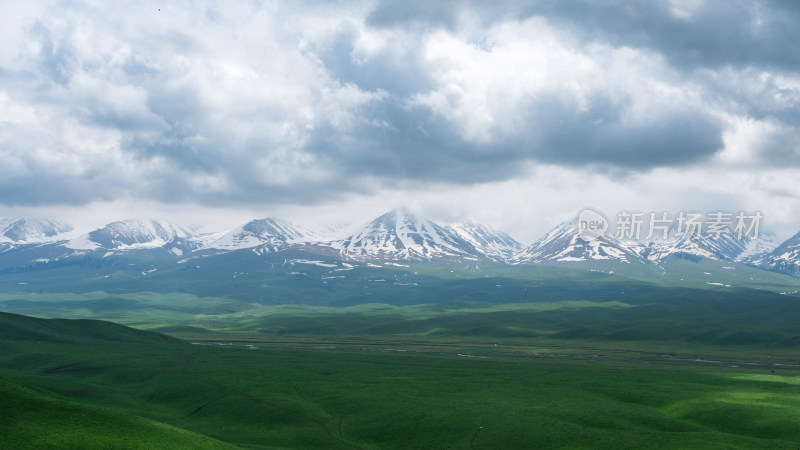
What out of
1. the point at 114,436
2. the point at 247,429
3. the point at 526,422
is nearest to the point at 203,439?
the point at 114,436

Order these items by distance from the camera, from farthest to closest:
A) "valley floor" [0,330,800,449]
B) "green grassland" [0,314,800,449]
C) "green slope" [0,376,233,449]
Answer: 1. "valley floor" [0,330,800,449]
2. "green grassland" [0,314,800,449]
3. "green slope" [0,376,233,449]

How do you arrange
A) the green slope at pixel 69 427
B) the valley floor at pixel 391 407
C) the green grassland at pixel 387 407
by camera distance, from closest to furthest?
the green slope at pixel 69 427 → the green grassland at pixel 387 407 → the valley floor at pixel 391 407

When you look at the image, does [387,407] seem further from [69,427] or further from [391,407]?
[69,427]

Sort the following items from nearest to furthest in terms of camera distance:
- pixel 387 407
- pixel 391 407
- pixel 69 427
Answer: pixel 69 427, pixel 391 407, pixel 387 407

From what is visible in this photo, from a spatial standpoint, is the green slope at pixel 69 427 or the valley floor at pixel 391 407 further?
the valley floor at pixel 391 407

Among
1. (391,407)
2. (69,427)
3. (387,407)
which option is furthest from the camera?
(387,407)

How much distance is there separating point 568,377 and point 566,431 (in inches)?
2642

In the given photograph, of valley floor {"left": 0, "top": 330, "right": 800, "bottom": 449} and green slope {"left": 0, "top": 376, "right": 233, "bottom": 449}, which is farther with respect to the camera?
valley floor {"left": 0, "top": 330, "right": 800, "bottom": 449}

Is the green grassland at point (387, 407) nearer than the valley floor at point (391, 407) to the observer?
Yes

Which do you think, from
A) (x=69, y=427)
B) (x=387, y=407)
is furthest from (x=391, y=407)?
(x=69, y=427)

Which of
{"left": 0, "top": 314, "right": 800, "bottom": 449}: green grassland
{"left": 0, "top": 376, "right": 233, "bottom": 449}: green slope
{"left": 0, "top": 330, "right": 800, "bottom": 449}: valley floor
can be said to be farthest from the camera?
{"left": 0, "top": 330, "right": 800, "bottom": 449}: valley floor

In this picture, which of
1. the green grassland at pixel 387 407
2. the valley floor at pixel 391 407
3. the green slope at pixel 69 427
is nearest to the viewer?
the green slope at pixel 69 427

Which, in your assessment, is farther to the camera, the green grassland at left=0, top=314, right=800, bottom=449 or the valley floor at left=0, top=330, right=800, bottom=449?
the valley floor at left=0, top=330, right=800, bottom=449

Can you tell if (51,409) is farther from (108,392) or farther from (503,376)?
(503,376)
